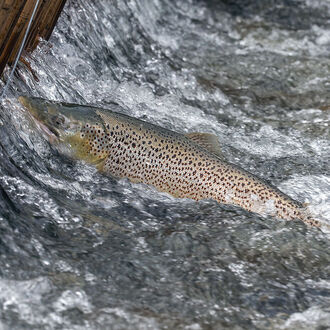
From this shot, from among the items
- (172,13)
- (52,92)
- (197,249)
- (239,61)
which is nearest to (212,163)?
(197,249)

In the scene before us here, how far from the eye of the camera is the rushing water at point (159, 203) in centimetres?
337

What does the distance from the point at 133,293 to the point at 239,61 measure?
4.88 meters

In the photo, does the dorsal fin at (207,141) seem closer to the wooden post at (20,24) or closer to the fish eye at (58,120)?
the fish eye at (58,120)

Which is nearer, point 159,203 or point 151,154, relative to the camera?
point 159,203

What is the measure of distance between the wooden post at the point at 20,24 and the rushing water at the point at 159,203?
18 cm

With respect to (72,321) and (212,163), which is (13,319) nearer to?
(72,321)

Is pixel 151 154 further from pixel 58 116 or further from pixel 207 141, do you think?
pixel 58 116

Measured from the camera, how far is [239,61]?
7.87m

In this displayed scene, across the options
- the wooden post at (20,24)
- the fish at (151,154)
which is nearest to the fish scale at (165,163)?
the fish at (151,154)

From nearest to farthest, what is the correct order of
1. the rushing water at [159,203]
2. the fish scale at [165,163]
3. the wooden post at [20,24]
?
the rushing water at [159,203], the wooden post at [20,24], the fish scale at [165,163]

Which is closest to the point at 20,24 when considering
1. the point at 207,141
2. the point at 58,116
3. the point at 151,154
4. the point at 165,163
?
the point at 58,116

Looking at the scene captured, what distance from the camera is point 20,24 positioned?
15.9ft

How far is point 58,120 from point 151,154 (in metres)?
0.67

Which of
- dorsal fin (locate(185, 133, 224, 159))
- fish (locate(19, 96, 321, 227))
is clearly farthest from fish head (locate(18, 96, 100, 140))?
dorsal fin (locate(185, 133, 224, 159))
